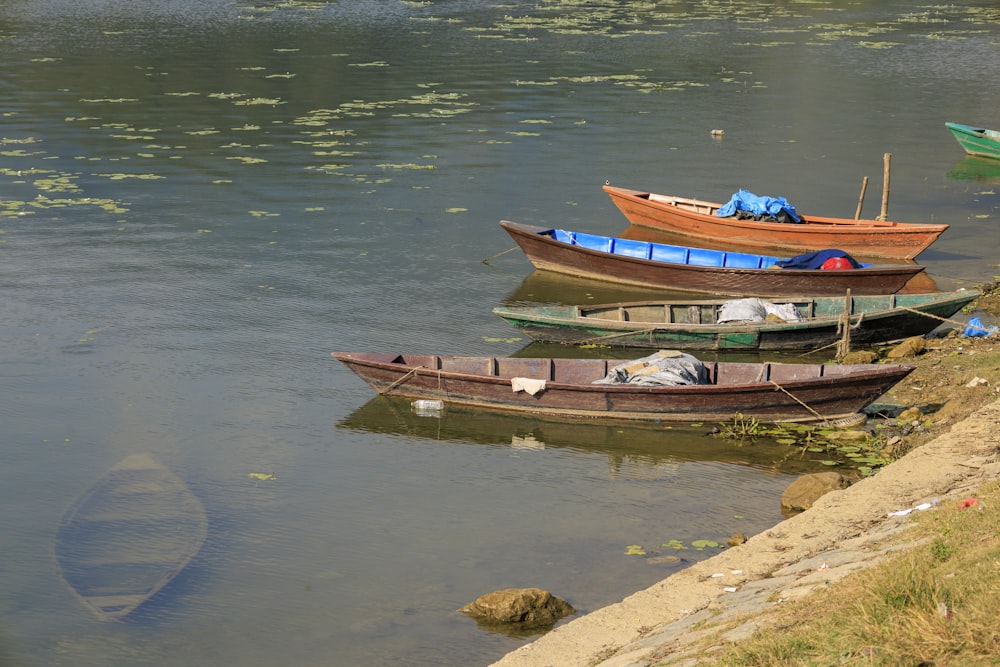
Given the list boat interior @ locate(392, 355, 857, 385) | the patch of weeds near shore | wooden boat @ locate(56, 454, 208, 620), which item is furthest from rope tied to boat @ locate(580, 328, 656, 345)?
the patch of weeds near shore

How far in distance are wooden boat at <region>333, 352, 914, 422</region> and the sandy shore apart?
1.93 metres

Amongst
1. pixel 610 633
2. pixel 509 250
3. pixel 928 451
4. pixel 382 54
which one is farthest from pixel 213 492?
pixel 382 54

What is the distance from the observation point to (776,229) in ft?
76.1

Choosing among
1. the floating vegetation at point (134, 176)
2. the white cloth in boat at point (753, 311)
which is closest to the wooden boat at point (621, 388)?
the white cloth in boat at point (753, 311)

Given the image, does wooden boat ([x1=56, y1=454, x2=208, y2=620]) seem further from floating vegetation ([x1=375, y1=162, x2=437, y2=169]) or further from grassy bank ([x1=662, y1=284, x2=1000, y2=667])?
floating vegetation ([x1=375, y1=162, x2=437, y2=169])

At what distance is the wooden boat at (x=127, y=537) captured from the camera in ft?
39.0

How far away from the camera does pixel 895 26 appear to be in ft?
177

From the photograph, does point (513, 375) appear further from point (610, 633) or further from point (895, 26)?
point (895, 26)

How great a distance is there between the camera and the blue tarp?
23.4 meters

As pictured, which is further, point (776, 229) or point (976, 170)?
point (976, 170)

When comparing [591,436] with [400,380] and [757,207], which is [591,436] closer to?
[400,380]

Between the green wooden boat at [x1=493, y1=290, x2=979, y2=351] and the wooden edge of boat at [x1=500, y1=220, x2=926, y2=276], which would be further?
the wooden edge of boat at [x1=500, y1=220, x2=926, y2=276]

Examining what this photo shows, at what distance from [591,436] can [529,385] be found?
1.06 metres

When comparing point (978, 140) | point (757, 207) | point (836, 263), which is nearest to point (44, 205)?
point (757, 207)
